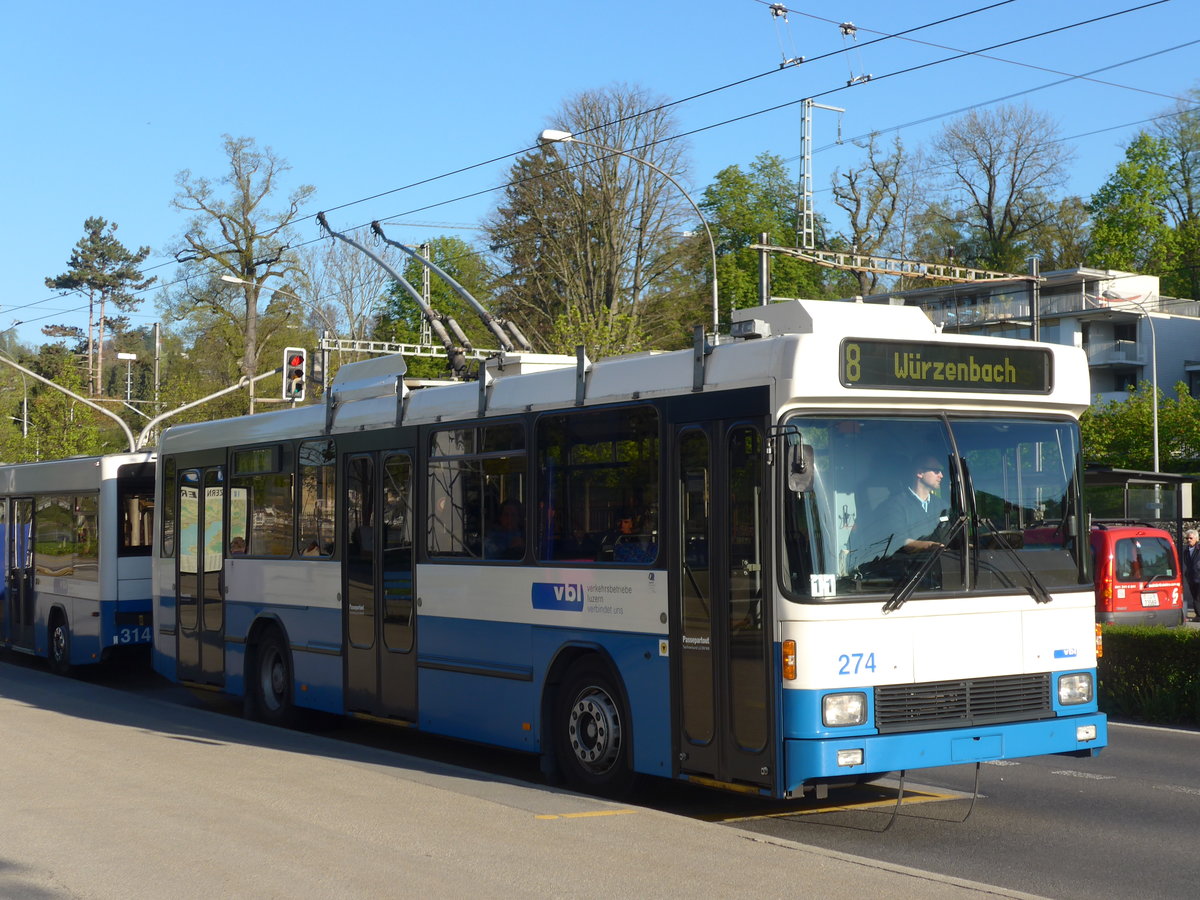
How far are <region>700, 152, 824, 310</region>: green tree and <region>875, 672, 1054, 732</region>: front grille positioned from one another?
51130mm

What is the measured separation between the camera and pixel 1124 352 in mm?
72312

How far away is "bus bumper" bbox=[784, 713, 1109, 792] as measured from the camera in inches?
323

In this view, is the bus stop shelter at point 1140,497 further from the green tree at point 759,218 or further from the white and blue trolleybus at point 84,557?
the green tree at point 759,218

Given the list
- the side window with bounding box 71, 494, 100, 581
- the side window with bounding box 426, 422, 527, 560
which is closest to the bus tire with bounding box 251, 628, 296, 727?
the side window with bounding box 426, 422, 527, 560

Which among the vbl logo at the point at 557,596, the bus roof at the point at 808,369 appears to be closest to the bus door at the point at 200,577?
the bus roof at the point at 808,369

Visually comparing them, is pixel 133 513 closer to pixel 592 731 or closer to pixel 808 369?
pixel 592 731

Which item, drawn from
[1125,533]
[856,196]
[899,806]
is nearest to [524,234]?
[856,196]

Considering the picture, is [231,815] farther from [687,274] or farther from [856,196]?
[856,196]

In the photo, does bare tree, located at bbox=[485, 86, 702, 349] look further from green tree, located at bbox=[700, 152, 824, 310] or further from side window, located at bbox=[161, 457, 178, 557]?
side window, located at bbox=[161, 457, 178, 557]

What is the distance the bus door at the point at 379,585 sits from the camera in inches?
482

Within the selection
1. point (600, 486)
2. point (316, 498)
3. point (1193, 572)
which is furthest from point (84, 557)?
Result: point (1193, 572)

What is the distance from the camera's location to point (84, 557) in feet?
65.4

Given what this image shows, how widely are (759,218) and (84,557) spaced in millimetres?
44936

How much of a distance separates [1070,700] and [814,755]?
1840mm
